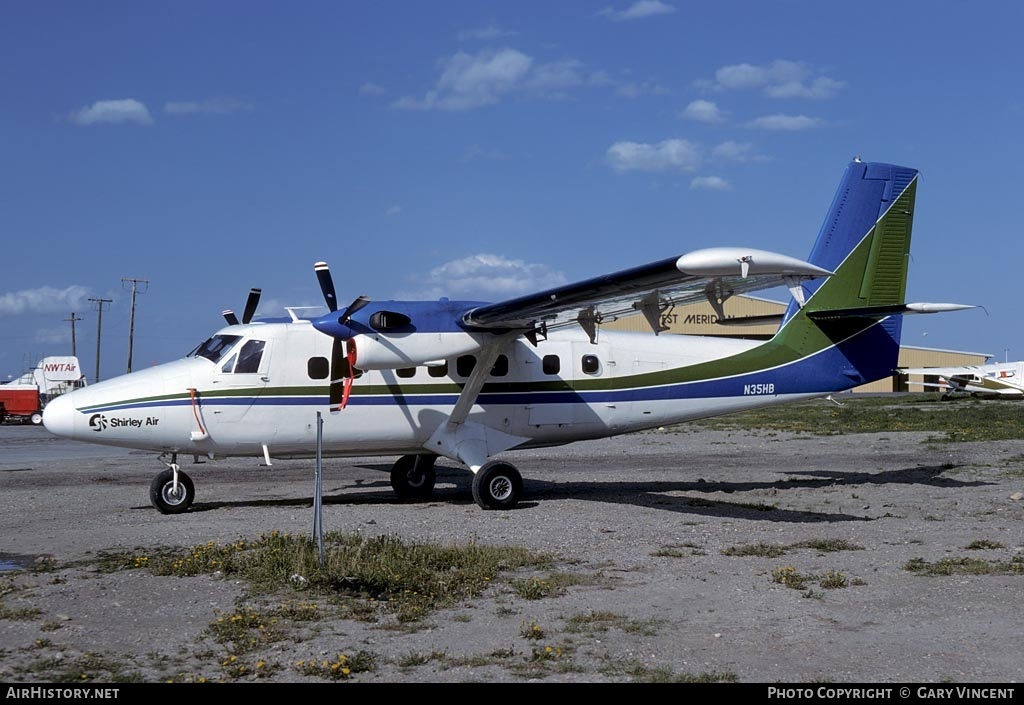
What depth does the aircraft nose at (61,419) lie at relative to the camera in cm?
1402

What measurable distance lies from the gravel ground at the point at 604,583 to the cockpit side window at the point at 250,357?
226cm

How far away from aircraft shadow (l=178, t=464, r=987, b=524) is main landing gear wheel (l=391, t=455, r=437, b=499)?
216 millimetres

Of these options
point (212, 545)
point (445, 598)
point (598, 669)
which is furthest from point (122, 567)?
point (598, 669)

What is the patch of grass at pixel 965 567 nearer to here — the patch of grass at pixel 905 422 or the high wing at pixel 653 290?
the high wing at pixel 653 290

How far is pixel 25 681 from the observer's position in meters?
5.96

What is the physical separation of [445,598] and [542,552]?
103 inches

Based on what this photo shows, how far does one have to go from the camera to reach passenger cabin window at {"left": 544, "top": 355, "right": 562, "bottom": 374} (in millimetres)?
16188

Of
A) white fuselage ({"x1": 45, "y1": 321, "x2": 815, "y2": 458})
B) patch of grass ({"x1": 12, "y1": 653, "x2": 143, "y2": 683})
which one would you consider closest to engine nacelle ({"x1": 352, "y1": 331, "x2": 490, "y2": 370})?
white fuselage ({"x1": 45, "y1": 321, "x2": 815, "y2": 458})

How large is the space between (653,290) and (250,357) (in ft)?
21.4

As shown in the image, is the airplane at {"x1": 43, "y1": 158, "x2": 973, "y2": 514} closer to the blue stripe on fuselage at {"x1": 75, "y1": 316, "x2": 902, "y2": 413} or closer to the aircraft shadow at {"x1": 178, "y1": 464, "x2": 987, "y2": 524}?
the blue stripe on fuselage at {"x1": 75, "y1": 316, "x2": 902, "y2": 413}

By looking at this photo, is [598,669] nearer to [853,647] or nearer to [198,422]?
[853,647]

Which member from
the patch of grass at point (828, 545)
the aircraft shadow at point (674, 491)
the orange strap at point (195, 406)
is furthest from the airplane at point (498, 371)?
the patch of grass at point (828, 545)

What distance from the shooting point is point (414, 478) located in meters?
16.6
